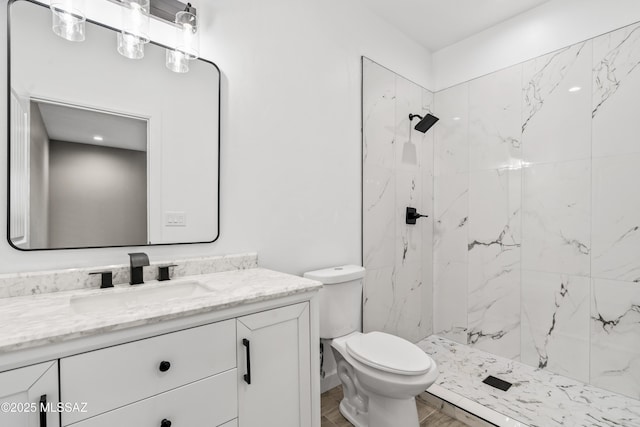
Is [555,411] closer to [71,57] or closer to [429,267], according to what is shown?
[429,267]

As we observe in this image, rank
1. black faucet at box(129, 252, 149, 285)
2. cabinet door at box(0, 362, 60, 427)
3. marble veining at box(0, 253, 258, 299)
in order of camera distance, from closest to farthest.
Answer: cabinet door at box(0, 362, 60, 427), marble veining at box(0, 253, 258, 299), black faucet at box(129, 252, 149, 285)

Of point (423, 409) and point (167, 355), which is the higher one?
point (167, 355)

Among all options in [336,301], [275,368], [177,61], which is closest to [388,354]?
[336,301]

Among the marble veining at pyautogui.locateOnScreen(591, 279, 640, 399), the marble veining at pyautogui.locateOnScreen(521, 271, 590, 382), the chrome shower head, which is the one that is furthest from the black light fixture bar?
the marble veining at pyautogui.locateOnScreen(591, 279, 640, 399)

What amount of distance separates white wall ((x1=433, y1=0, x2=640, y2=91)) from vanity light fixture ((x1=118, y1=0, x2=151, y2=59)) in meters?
2.40

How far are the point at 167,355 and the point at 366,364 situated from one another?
97cm

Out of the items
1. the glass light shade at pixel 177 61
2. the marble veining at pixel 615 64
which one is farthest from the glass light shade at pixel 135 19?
the marble veining at pixel 615 64

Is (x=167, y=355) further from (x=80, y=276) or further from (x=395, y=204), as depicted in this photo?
(x=395, y=204)

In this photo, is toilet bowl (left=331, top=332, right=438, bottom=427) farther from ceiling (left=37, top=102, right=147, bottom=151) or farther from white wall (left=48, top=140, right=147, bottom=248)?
ceiling (left=37, top=102, right=147, bottom=151)

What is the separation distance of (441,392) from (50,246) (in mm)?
2156

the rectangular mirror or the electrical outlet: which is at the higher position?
the rectangular mirror

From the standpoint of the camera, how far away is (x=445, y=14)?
2.28m

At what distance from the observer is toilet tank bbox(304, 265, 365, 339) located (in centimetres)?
175

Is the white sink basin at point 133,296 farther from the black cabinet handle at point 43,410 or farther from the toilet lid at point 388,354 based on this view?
the toilet lid at point 388,354
